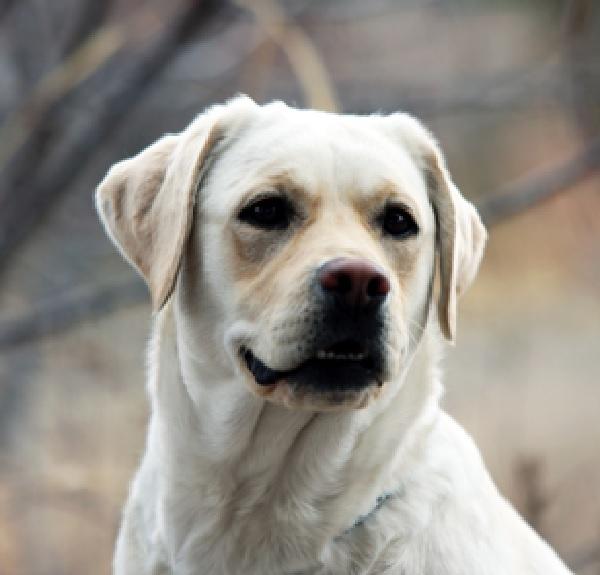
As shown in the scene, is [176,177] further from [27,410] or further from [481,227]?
[27,410]

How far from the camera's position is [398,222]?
309cm

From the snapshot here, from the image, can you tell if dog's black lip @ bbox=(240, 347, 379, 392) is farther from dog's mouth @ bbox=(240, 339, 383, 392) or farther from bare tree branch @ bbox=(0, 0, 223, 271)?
bare tree branch @ bbox=(0, 0, 223, 271)

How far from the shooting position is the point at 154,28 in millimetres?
5504

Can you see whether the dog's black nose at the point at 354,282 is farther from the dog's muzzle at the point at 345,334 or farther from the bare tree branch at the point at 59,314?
the bare tree branch at the point at 59,314

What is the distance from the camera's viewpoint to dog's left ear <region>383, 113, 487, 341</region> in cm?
321

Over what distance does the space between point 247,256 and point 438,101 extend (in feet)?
9.11

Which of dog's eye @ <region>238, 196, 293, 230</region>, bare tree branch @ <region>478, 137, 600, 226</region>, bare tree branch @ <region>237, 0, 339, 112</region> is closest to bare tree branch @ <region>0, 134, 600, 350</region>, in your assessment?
bare tree branch @ <region>478, 137, 600, 226</region>

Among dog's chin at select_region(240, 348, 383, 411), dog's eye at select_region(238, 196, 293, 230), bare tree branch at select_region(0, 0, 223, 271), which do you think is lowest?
bare tree branch at select_region(0, 0, 223, 271)

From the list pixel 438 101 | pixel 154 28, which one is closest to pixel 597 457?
pixel 438 101

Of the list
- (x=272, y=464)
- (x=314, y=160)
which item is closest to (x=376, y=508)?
(x=272, y=464)

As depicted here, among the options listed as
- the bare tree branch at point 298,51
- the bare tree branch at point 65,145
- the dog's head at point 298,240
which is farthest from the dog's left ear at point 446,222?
the bare tree branch at point 298,51

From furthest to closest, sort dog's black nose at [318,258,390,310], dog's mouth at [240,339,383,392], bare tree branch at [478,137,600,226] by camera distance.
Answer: bare tree branch at [478,137,600,226] → dog's mouth at [240,339,383,392] → dog's black nose at [318,258,390,310]

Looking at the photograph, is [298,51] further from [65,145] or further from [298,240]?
[298,240]

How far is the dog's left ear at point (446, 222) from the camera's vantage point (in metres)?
3.21
